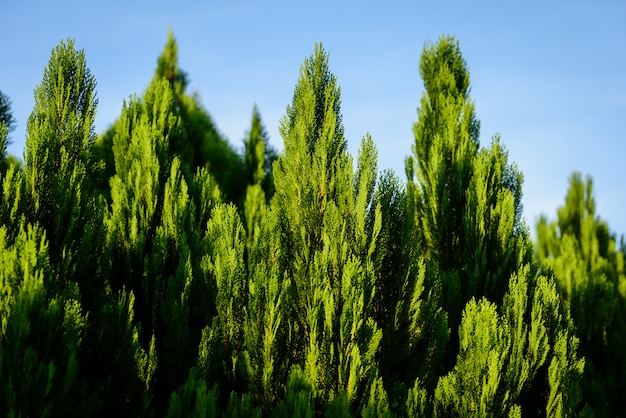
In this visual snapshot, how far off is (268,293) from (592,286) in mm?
7873

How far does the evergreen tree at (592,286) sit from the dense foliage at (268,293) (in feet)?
4.43

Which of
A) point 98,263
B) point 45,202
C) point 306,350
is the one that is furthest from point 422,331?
point 45,202

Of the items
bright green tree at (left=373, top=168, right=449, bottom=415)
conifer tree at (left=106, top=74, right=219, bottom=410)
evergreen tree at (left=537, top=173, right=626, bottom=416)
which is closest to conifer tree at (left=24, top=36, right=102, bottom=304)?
conifer tree at (left=106, top=74, right=219, bottom=410)

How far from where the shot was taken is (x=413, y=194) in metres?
7.84

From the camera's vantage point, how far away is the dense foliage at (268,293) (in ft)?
13.8

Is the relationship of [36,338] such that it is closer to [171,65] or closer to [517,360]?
[517,360]

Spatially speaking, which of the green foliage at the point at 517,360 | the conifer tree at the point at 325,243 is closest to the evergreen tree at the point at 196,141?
the conifer tree at the point at 325,243

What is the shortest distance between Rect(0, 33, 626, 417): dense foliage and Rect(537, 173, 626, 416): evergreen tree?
1352 mm

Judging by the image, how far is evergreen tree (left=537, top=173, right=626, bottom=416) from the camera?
8.23 metres

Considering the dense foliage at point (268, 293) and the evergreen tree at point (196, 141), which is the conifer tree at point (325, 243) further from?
the evergreen tree at point (196, 141)

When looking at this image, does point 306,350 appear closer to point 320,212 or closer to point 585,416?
point 320,212

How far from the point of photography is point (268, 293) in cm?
483

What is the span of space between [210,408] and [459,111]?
6101mm

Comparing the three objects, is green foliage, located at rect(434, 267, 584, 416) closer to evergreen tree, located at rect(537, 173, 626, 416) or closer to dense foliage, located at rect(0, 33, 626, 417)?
dense foliage, located at rect(0, 33, 626, 417)
